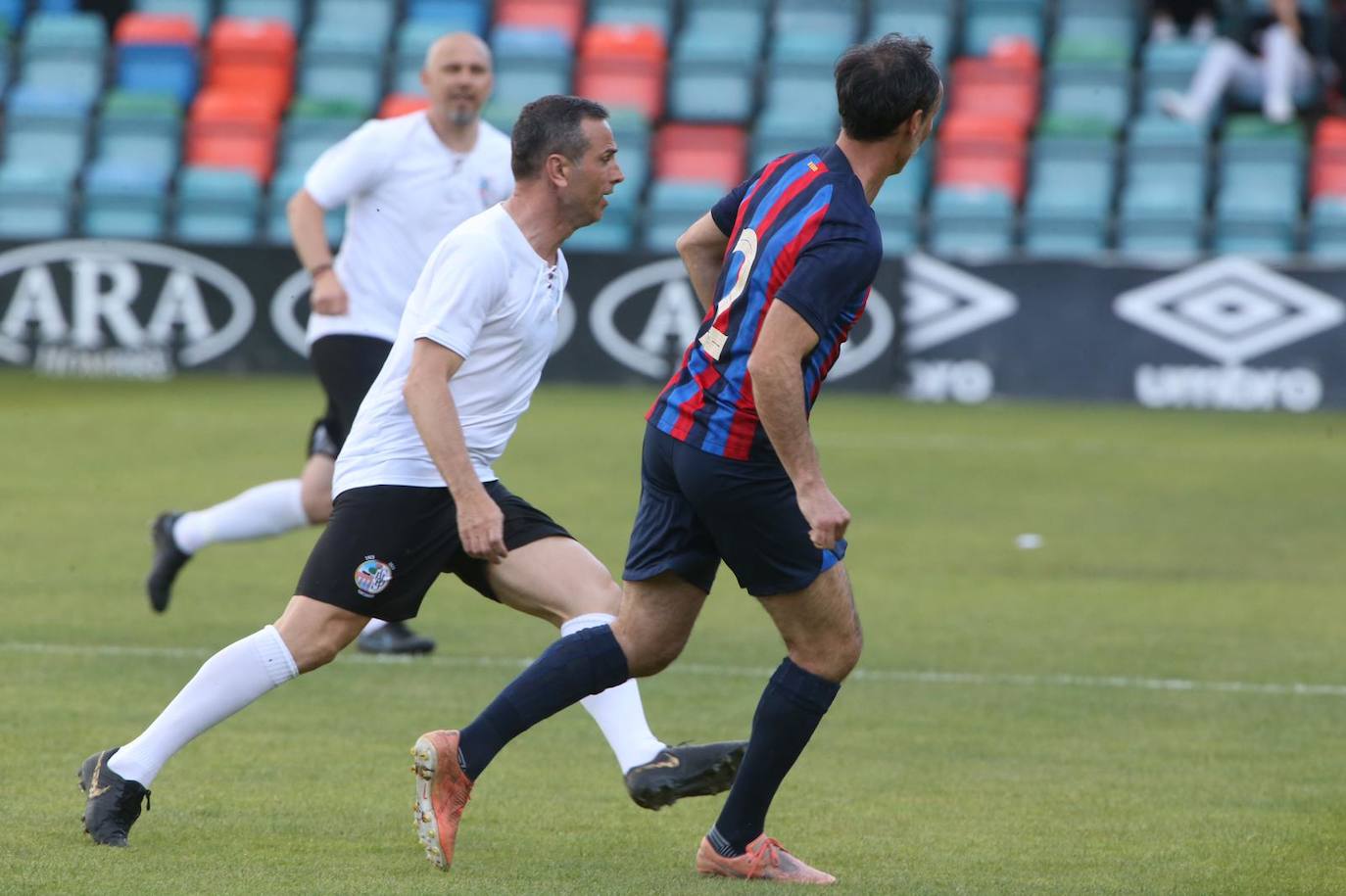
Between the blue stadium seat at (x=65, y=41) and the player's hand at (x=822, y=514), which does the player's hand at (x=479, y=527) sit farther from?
the blue stadium seat at (x=65, y=41)

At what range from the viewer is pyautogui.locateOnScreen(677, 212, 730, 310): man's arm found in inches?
205

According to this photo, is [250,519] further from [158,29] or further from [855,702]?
[158,29]

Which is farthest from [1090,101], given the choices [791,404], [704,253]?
[791,404]

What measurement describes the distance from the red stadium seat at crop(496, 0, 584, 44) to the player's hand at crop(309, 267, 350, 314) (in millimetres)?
14747

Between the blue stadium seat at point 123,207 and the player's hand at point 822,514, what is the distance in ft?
54.2

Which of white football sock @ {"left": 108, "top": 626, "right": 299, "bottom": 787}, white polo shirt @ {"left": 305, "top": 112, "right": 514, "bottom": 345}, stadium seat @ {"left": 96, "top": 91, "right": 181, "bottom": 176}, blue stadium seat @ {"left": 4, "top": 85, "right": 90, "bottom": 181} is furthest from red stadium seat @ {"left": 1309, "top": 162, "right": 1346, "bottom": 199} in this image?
white football sock @ {"left": 108, "top": 626, "right": 299, "bottom": 787}

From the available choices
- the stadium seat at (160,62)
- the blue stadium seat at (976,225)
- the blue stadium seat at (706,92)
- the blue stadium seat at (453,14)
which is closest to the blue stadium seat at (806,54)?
the blue stadium seat at (706,92)

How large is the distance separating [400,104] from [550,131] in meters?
16.0

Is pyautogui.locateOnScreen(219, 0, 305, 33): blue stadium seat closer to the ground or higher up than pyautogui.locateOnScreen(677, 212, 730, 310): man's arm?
closer to the ground

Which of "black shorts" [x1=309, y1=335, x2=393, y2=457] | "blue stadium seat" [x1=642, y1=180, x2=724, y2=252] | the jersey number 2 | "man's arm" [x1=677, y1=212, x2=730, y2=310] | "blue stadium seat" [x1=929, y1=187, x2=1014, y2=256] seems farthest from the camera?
"blue stadium seat" [x1=642, y1=180, x2=724, y2=252]

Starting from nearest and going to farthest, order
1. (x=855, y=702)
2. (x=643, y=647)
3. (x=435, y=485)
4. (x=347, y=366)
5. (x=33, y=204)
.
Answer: (x=643, y=647) < (x=435, y=485) < (x=855, y=702) < (x=347, y=366) < (x=33, y=204)

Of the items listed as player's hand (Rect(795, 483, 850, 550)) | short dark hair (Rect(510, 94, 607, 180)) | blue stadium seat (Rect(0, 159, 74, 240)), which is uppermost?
short dark hair (Rect(510, 94, 607, 180))

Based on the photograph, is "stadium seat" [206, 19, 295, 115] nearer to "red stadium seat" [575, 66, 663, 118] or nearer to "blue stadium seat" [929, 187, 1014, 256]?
"red stadium seat" [575, 66, 663, 118]

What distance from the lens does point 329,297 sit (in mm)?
7762
